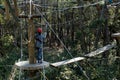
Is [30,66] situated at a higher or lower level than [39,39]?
lower

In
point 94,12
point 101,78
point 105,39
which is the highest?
point 94,12

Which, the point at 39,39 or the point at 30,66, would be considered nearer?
the point at 30,66

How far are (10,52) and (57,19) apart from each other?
7.56ft

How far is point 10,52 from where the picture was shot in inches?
361

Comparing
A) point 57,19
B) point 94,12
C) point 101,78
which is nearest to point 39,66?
point 101,78

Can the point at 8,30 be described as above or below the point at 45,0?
below

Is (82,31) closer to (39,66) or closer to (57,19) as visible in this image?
(57,19)

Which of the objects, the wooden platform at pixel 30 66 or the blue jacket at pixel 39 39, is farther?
the blue jacket at pixel 39 39

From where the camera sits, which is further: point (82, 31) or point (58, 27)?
point (58, 27)

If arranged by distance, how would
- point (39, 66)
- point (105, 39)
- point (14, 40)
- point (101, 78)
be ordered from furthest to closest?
1. point (14, 40)
2. point (105, 39)
3. point (101, 78)
4. point (39, 66)

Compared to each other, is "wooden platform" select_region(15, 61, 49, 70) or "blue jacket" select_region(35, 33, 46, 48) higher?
"blue jacket" select_region(35, 33, 46, 48)

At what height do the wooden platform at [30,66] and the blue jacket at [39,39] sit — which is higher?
the blue jacket at [39,39]

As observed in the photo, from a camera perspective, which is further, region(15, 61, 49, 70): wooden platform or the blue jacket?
the blue jacket

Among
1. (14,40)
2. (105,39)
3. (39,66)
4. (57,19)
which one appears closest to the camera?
(39,66)
